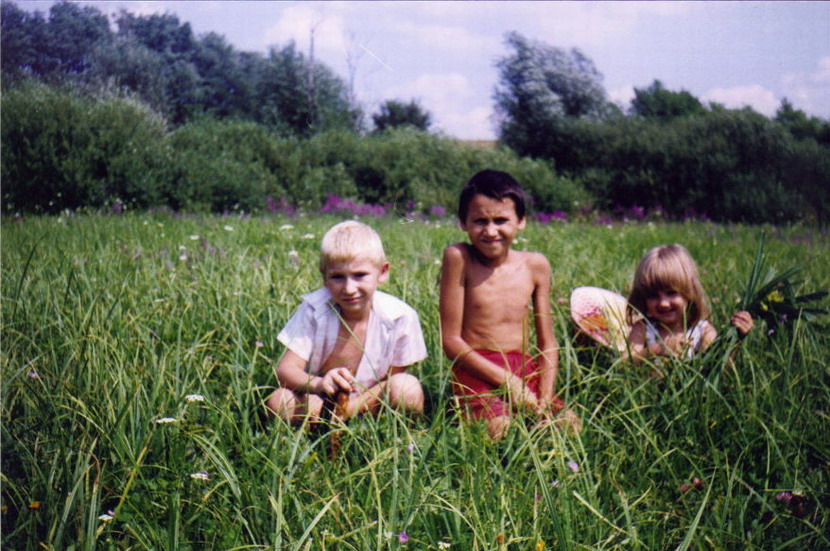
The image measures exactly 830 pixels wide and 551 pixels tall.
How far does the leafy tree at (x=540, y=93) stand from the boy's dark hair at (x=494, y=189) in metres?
16.1

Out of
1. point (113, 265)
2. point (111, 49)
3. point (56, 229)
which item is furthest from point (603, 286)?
point (111, 49)

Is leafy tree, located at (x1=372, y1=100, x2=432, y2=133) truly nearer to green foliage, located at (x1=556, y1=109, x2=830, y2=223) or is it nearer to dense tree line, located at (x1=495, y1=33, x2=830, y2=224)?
dense tree line, located at (x1=495, y1=33, x2=830, y2=224)

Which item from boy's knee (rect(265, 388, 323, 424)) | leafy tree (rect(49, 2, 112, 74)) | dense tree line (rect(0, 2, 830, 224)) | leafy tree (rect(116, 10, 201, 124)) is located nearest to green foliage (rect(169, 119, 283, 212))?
dense tree line (rect(0, 2, 830, 224))

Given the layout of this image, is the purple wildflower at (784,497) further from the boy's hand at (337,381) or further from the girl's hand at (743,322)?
the boy's hand at (337,381)

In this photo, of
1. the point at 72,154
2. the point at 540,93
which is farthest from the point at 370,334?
the point at 540,93

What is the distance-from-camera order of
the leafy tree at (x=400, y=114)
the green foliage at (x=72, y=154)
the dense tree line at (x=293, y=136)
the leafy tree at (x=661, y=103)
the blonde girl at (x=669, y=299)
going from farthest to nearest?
1. the leafy tree at (x=400, y=114)
2. the leafy tree at (x=661, y=103)
3. the dense tree line at (x=293, y=136)
4. the green foliage at (x=72, y=154)
5. the blonde girl at (x=669, y=299)

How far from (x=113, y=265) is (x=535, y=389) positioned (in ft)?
8.18

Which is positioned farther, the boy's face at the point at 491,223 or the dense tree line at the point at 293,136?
the dense tree line at the point at 293,136

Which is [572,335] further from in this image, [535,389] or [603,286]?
[603,286]

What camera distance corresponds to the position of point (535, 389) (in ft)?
8.66

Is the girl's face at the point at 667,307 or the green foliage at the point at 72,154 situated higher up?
the green foliage at the point at 72,154

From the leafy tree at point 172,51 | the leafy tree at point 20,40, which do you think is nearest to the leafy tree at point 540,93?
the leafy tree at point 172,51

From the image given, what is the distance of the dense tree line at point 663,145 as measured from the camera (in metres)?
11.9

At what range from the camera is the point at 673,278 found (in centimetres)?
281
